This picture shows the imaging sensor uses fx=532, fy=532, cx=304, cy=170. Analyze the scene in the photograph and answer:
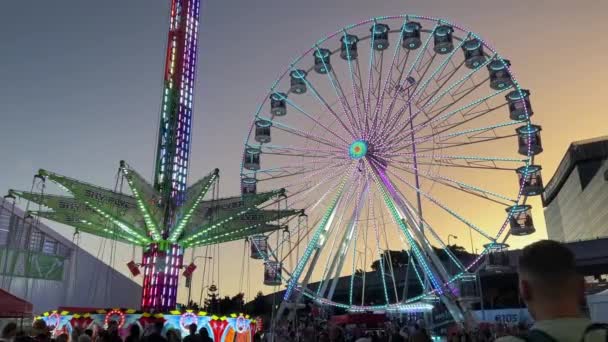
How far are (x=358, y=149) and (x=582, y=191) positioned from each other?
279ft

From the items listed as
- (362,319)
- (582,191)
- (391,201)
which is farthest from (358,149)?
(582,191)

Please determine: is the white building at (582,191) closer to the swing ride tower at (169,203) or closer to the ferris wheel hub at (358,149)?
the ferris wheel hub at (358,149)

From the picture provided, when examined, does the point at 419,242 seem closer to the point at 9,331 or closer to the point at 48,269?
the point at 9,331

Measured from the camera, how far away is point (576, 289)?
6.57 ft

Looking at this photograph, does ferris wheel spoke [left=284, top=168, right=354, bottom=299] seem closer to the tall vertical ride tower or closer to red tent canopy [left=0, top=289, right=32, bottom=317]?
the tall vertical ride tower

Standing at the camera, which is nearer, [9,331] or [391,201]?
[9,331]

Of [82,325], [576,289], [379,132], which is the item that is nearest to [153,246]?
[82,325]

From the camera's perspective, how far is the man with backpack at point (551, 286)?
1.92 meters

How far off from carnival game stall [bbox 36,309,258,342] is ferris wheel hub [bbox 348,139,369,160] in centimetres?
965

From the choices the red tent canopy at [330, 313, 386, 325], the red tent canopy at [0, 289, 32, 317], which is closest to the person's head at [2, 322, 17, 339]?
the red tent canopy at [0, 289, 32, 317]

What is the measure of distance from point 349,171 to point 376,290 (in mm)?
57245

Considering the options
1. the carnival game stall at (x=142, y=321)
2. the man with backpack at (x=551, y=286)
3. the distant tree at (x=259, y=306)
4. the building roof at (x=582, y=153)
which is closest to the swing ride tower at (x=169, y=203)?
the carnival game stall at (x=142, y=321)

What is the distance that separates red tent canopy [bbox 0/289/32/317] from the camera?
1376cm

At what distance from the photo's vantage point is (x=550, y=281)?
6.58 ft
